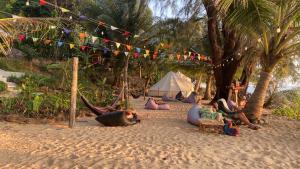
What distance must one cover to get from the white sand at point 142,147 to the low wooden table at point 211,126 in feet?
0.70

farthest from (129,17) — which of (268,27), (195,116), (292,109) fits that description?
(268,27)

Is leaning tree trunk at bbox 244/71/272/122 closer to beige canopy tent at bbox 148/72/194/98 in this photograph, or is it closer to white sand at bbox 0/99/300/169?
white sand at bbox 0/99/300/169

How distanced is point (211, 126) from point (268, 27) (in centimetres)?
294

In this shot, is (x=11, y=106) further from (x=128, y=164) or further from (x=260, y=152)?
(x=260, y=152)

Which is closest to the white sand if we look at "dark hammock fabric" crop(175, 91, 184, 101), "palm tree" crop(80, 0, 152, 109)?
"dark hammock fabric" crop(175, 91, 184, 101)

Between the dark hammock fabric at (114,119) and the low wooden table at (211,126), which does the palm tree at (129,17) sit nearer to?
the dark hammock fabric at (114,119)

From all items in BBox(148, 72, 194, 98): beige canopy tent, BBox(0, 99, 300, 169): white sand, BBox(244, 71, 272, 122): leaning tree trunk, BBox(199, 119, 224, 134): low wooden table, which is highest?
BBox(148, 72, 194, 98): beige canopy tent

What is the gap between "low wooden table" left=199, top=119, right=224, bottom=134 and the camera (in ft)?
27.3

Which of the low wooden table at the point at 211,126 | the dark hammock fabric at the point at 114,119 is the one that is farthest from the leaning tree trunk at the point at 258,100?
the dark hammock fabric at the point at 114,119

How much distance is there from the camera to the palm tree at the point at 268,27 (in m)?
8.68

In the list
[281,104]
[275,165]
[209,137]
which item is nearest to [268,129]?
[209,137]

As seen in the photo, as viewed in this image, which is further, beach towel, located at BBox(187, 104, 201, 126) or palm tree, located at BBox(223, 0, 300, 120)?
beach towel, located at BBox(187, 104, 201, 126)

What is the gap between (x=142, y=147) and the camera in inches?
254

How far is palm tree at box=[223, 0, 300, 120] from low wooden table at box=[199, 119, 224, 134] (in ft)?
6.54
